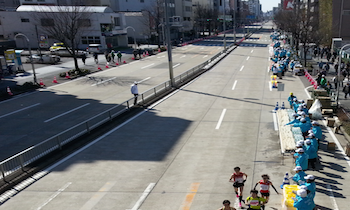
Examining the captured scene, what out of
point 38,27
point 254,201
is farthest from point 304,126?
point 38,27

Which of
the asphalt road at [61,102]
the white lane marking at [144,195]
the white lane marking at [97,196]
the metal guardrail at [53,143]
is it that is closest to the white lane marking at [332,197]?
the white lane marking at [144,195]

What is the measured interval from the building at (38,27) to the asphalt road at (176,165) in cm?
4505

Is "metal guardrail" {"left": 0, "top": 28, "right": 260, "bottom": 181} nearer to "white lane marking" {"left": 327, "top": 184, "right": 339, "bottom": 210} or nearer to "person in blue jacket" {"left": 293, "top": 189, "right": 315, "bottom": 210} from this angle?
"person in blue jacket" {"left": 293, "top": 189, "right": 315, "bottom": 210}

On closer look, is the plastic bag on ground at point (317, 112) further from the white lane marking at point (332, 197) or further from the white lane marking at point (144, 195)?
the white lane marking at point (144, 195)

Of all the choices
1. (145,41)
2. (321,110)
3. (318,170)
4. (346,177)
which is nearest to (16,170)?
(318,170)

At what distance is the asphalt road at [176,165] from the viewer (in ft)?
32.9

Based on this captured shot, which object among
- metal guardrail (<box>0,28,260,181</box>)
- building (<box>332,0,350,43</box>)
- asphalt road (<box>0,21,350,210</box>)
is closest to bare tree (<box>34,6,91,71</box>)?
metal guardrail (<box>0,28,260,181</box>)

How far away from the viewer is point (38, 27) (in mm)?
58469

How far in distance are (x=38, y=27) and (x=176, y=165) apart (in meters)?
55.1

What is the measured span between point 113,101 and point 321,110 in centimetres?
1438

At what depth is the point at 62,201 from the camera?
33.1ft

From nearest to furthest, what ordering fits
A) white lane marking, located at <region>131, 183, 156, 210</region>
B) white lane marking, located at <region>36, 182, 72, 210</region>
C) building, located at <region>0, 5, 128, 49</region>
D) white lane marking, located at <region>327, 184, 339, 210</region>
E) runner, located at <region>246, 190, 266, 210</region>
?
runner, located at <region>246, 190, 266, 210</region>, white lane marking, located at <region>327, 184, 339, 210</region>, white lane marking, located at <region>131, 183, 156, 210</region>, white lane marking, located at <region>36, 182, 72, 210</region>, building, located at <region>0, 5, 128, 49</region>

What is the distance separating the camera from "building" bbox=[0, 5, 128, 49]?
2347 inches

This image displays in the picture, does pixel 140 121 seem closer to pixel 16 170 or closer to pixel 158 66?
pixel 16 170
